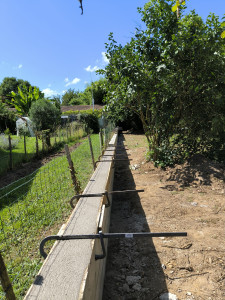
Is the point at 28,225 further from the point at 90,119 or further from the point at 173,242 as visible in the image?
the point at 90,119

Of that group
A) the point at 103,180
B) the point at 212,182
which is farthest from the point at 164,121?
the point at 103,180

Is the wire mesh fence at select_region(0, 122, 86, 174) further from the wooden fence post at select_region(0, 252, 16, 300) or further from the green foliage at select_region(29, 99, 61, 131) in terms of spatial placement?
the wooden fence post at select_region(0, 252, 16, 300)

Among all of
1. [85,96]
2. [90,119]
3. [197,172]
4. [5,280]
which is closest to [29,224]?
[5,280]

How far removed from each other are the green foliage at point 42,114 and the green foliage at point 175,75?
715cm

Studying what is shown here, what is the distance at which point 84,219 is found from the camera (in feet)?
9.71

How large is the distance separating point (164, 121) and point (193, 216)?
11.2 feet

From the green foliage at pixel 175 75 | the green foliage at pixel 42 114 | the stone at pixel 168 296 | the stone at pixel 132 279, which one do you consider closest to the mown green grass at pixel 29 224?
the stone at pixel 132 279

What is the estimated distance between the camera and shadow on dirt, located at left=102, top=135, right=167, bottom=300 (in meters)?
2.55

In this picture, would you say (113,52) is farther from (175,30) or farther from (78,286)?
(78,286)

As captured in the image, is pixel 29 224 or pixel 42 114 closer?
pixel 29 224

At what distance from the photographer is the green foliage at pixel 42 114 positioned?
519 inches

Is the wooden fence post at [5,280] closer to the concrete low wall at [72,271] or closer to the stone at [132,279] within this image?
the concrete low wall at [72,271]

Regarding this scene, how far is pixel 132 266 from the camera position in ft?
9.75

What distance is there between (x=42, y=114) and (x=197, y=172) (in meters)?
10.1
